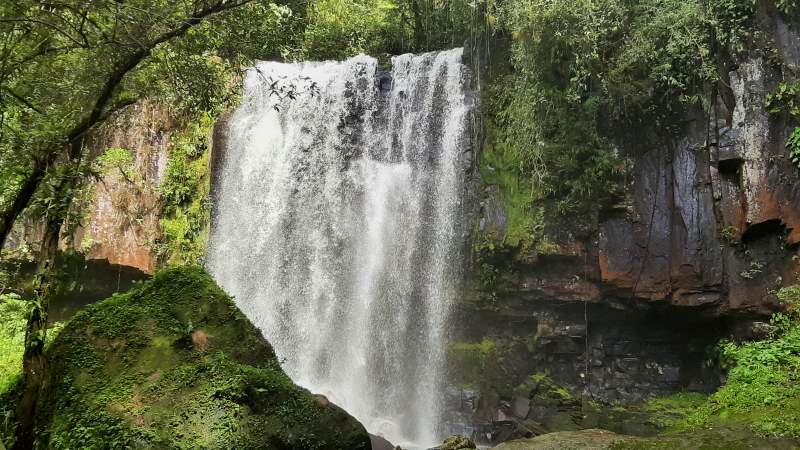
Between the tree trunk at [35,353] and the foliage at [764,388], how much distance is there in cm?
732

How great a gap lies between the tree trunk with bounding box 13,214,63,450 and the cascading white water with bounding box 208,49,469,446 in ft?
23.0

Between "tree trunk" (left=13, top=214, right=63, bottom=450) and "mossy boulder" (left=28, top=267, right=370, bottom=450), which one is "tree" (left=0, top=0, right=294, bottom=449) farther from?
"mossy boulder" (left=28, top=267, right=370, bottom=450)

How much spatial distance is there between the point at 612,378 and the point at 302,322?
7048 mm

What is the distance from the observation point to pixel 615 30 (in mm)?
10594

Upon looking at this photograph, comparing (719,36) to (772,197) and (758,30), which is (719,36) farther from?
(772,197)

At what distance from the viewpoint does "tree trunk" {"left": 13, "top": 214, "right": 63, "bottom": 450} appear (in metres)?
4.84

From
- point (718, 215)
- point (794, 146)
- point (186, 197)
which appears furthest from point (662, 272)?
point (186, 197)

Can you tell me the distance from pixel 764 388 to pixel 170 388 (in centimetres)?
767

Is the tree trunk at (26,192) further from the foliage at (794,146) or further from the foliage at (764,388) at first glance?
the foliage at (794,146)


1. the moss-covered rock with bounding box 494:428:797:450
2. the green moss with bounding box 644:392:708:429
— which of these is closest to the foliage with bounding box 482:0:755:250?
the green moss with bounding box 644:392:708:429

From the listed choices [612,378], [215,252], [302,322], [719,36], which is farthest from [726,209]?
[215,252]

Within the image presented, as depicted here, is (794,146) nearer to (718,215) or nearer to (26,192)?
(718,215)

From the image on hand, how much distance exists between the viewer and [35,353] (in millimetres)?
4926

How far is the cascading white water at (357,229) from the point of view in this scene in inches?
481
